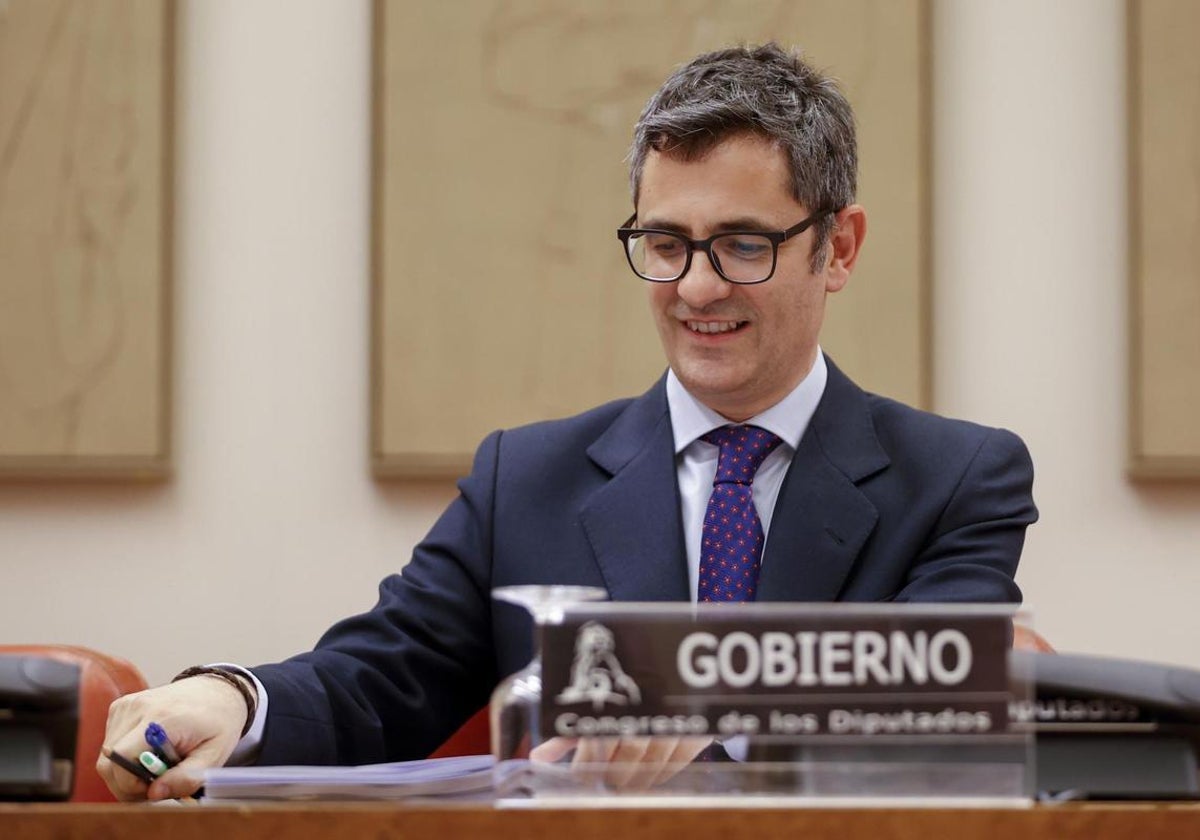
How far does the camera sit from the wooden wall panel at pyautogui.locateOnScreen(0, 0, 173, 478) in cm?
252

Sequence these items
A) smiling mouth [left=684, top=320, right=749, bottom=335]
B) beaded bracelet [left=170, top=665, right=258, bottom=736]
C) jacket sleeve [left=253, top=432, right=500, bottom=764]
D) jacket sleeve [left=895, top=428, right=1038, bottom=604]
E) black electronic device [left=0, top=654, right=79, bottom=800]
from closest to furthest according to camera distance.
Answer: black electronic device [left=0, top=654, right=79, bottom=800]
beaded bracelet [left=170, top=665, right=258, bottom=736]
jacket sleeve [left=253, top=432, right=500, bottom=764]
jacket sleeve [left=895, top=428, right=1038, bottom=604]
smiling mouth [left=684, top=320, right=749, bottom=335]

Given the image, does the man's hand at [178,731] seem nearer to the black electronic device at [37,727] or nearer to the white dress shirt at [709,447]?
the black electronic device at [37,727]

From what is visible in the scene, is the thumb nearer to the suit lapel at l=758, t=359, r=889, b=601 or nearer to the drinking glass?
the drinking glass

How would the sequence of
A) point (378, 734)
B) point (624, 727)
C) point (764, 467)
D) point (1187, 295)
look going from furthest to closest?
point (1187, 295) → point (764, 467) → point (378, 734) → point (624, 727)

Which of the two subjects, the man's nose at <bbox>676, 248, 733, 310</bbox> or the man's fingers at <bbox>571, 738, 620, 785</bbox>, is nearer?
the man's fingers at <bbox>571, 738, 620, 785</bbox>

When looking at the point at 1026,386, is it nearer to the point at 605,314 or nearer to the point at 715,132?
the point at 605,314

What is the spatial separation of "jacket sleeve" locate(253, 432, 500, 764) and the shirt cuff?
2cm

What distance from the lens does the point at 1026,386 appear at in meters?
2.52

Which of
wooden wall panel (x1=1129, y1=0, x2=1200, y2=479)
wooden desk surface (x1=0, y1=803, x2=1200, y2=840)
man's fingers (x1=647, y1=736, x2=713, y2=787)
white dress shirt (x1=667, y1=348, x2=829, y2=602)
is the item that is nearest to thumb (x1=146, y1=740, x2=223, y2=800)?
wooden desk surface (x1=0, y1=803, x2=1200, y2=840)

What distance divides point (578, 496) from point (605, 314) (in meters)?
0.75

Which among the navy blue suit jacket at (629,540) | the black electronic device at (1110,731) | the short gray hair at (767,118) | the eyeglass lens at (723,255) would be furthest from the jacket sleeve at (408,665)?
the black electronic device at (1110,731)

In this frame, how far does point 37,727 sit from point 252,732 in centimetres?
47

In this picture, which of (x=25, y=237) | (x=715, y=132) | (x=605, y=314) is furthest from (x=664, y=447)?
(x=25, y=237)

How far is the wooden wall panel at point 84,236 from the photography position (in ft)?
8.28
